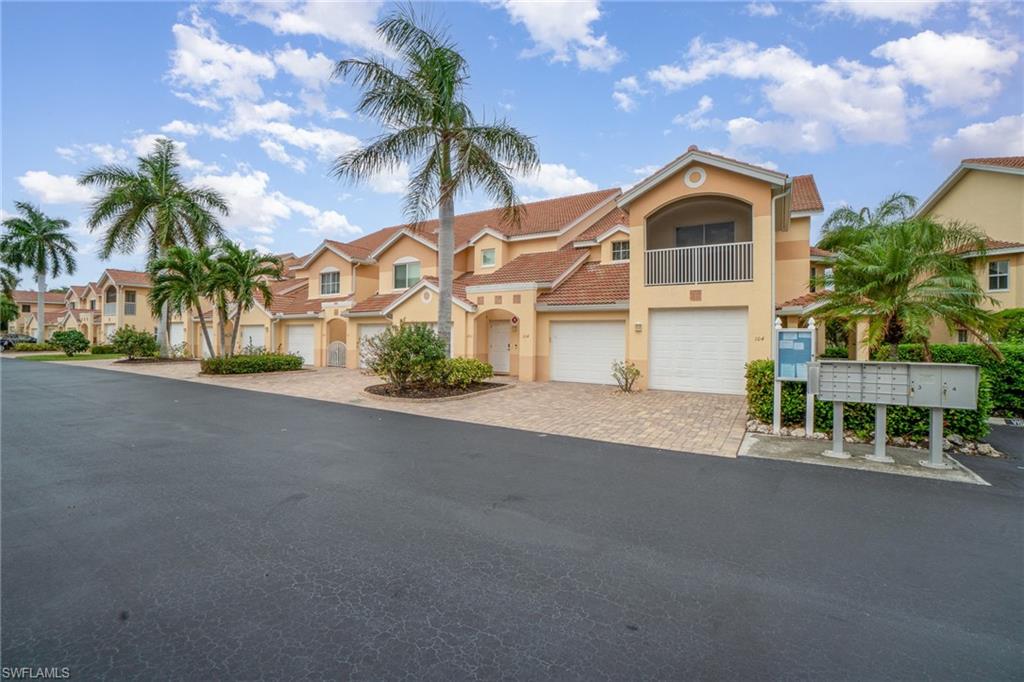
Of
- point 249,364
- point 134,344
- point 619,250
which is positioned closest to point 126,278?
point 134,344

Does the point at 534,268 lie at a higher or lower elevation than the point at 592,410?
higher

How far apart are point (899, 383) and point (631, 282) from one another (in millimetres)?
9292

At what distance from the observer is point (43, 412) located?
37.5 feet

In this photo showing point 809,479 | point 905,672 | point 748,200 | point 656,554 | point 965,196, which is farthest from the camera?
point 965,196

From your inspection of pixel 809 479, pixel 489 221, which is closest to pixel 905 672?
pixel 809 479

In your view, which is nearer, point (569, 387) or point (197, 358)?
point (569, 387)

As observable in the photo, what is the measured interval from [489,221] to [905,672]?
2661 cm

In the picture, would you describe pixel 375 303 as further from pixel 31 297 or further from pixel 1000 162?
pixel 31 297

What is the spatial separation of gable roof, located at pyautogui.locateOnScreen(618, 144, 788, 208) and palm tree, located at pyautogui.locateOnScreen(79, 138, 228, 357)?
2399cm

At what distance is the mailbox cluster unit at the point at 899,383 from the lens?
23.0ft

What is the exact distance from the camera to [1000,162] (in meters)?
20.7

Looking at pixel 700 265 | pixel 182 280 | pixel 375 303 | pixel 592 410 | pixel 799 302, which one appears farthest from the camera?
pixel 375 303

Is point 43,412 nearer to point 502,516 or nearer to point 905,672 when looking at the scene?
point 502,516

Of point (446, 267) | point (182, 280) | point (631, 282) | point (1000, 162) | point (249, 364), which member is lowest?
point (249, 364)
